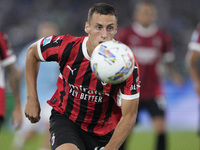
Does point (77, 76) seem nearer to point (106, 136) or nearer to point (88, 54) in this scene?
point (88, 54)

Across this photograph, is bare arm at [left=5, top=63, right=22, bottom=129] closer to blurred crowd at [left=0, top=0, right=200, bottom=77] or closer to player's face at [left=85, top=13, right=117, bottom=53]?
player's face at [left=85, top=13, right=117, bottom=53]

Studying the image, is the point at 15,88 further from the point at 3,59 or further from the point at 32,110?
the point at 32,110

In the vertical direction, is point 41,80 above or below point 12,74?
below

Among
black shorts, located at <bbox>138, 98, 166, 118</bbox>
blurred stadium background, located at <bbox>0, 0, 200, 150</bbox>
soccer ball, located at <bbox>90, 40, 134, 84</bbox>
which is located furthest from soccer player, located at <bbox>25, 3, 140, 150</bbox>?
blurred stadium background, located at <bbox>0, 0, 200, 150</bbox>

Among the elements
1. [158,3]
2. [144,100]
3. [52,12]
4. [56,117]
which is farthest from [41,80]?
[158,3]

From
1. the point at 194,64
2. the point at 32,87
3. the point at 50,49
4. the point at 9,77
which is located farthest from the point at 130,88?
the point at 194,64

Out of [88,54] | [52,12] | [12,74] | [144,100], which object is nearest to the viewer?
[88,54]

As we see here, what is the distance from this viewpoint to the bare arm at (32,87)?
3.78 metres

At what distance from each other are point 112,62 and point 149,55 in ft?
13.2

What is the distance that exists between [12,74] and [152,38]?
115 inches

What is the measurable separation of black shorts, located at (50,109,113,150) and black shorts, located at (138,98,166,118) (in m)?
2.83

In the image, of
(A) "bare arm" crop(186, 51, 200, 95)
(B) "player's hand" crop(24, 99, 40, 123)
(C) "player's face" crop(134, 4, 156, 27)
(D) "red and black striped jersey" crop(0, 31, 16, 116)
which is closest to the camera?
(B) "player's hand" crop(24, 99, 40, 123)

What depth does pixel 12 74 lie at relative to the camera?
16.8 ft

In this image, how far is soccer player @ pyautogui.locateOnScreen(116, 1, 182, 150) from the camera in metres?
6.75
